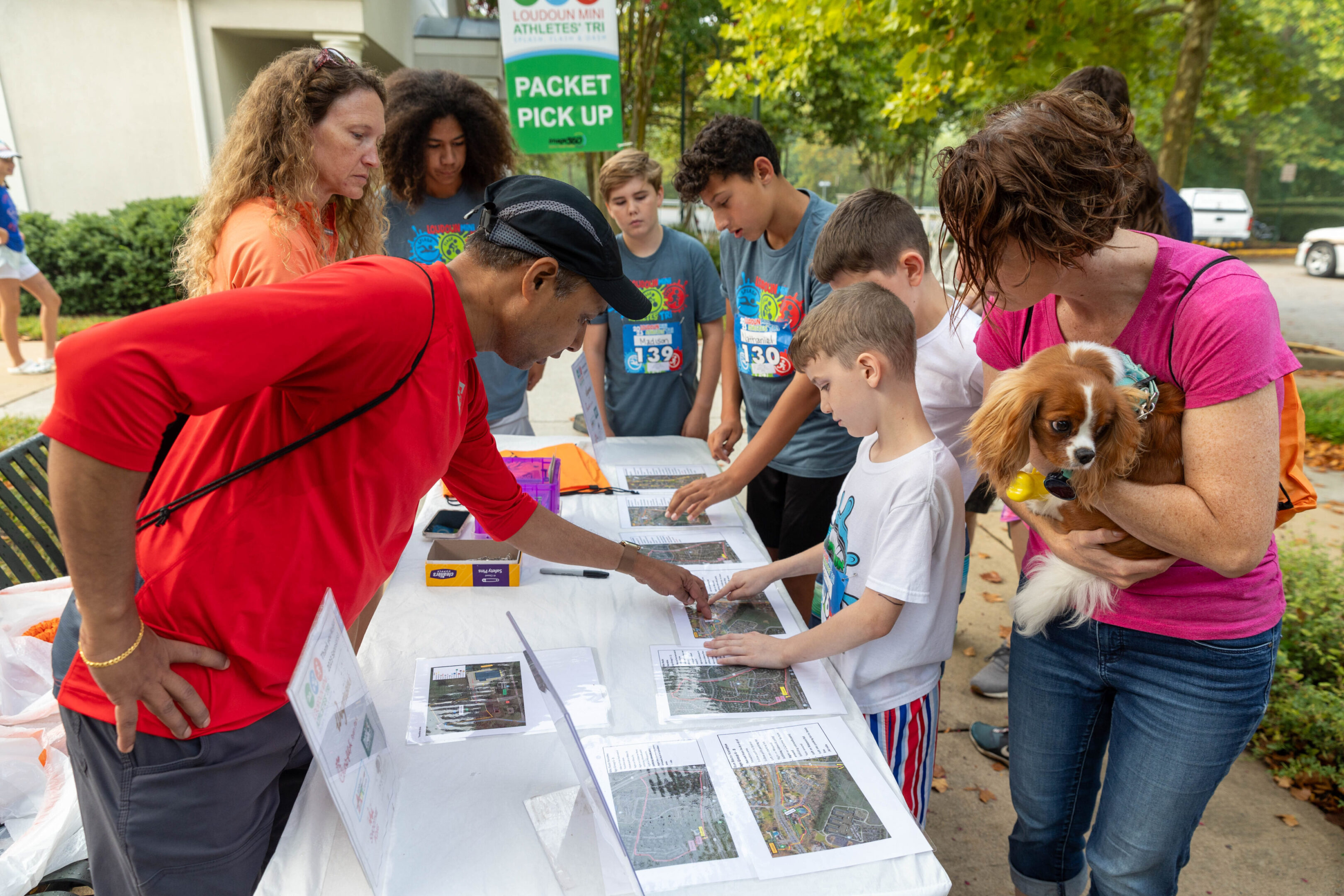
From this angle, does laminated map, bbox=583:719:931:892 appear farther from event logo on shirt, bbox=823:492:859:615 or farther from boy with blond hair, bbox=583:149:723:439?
boy with blond hair, bbox=583:149:723:439

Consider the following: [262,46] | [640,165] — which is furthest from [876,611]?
[262,46]

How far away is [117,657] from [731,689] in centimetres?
102

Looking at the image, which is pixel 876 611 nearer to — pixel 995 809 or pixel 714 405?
pixel 995 809

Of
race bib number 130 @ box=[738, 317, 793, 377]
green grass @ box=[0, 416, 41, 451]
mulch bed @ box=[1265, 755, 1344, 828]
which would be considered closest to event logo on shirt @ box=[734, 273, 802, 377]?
race bib number 130 @ box=[738, 317, 793, 377]

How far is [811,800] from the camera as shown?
126 centimetres

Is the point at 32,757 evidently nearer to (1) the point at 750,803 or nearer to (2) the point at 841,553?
(1) the point at 750,803

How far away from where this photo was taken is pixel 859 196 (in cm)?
211

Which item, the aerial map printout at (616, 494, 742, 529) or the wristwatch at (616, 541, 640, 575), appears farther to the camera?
the aerial map printout at (616, 494, 742, 529)

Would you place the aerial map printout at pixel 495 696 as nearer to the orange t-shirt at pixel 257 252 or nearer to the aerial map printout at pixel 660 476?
the orange t-shirt at pixel 257 252

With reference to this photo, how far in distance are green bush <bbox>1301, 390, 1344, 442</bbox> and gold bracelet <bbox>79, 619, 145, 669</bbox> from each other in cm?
725

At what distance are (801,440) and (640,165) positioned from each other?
1448mm

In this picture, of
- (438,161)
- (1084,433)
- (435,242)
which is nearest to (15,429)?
(435,242)

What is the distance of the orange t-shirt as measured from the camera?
1.76 meters

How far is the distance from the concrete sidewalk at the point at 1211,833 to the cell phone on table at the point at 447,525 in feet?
5.70
